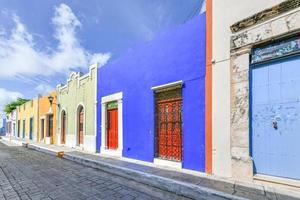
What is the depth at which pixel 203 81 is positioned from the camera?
22.2 ft

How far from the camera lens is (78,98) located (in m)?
15.2

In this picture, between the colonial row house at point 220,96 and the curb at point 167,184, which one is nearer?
the curb at point 167,184

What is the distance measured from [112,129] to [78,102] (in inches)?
185

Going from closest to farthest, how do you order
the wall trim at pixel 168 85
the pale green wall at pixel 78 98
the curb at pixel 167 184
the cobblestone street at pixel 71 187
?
the curb at pixel 167 184 < the cobblestone street at pixel 71 187 < the wall trim at pixel 168 85 < the pale green wall at pixel 78 98

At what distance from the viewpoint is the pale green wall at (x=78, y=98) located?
13320mm

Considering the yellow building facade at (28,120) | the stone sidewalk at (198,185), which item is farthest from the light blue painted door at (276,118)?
the yellow building facade at (28,120)

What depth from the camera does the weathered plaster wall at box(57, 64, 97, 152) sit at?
13.2m

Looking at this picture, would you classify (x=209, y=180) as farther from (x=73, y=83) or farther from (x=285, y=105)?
(x=73, y=83)

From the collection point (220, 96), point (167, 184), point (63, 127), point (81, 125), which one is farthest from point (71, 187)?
point (63, 127)

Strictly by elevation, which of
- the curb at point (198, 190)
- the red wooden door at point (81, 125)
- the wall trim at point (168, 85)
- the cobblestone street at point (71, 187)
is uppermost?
the wall trim at point (168, 85)

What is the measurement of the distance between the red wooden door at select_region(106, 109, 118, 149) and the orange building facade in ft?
29.7

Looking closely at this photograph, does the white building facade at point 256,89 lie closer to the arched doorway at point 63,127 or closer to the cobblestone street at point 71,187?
the cobblestone street at point 71,187

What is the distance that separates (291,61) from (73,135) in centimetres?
1353

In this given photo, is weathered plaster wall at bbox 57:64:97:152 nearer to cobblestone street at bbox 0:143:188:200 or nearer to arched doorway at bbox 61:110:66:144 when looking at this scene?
arched doorway at bbox 61:110:66:144
